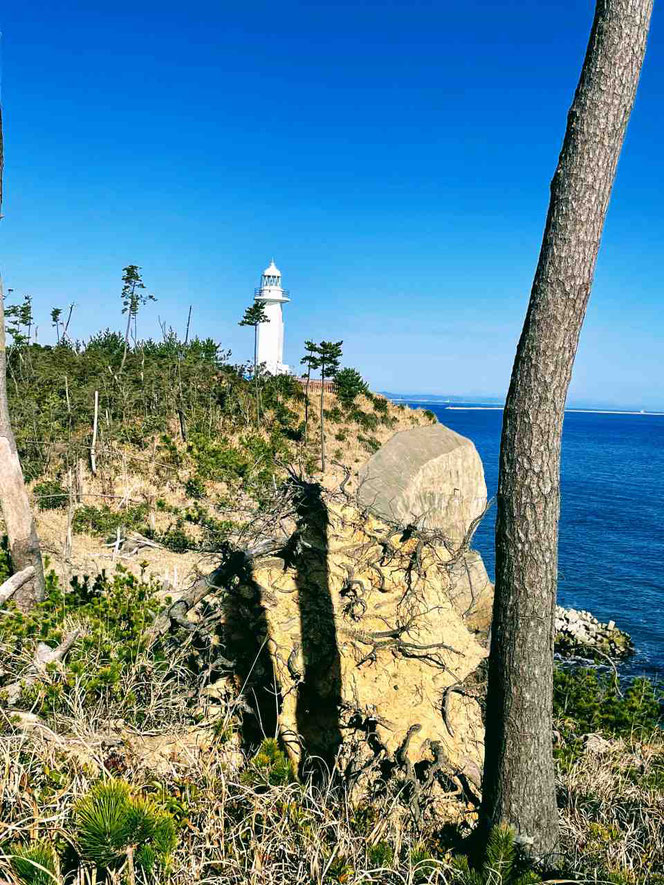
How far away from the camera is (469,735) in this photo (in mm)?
5500

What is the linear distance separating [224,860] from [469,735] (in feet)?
8.94

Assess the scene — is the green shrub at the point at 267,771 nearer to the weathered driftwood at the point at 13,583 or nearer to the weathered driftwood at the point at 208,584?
the weathered driftwood at the point at 208,584

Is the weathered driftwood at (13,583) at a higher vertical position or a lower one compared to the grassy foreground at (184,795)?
higher

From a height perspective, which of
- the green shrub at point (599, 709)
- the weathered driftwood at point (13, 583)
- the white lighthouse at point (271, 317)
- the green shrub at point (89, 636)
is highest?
the white lighthouse at point (271, 317)

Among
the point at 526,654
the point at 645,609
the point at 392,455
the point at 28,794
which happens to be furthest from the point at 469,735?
the point at 645,609

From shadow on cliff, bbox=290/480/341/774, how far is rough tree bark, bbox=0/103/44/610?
3033 mm

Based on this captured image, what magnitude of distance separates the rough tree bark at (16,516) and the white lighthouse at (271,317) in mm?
55151

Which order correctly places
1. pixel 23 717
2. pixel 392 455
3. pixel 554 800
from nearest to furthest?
pixel 554 800 < pixel 23 717 < pixel 392 455

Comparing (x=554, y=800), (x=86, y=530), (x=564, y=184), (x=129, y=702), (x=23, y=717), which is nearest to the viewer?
(x=564, y=184)

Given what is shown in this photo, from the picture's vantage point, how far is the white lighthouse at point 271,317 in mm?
63094

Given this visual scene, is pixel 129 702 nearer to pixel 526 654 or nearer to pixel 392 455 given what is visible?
pixel 526 654

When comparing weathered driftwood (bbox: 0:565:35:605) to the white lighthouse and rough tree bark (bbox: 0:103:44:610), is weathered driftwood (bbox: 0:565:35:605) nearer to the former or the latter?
rough tree bark (bbox: 0:103:44:610)

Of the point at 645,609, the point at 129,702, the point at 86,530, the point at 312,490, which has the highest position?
the point at 312,490

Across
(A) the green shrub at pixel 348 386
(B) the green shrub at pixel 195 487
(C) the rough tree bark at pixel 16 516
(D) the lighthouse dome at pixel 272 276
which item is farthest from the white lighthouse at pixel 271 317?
(C) the rough tree bark at pixel 16 516
